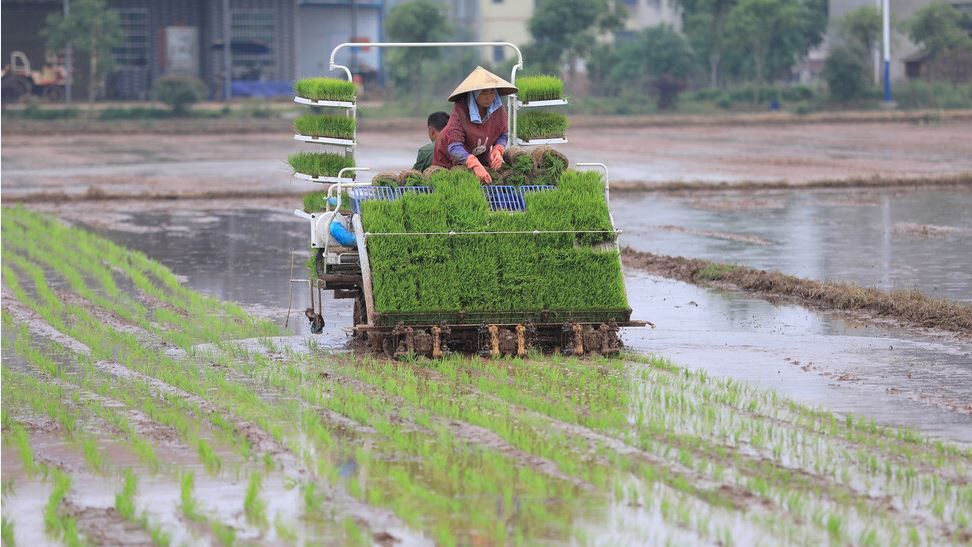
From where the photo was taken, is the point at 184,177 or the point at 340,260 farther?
the point at 184,177

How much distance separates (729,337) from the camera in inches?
461

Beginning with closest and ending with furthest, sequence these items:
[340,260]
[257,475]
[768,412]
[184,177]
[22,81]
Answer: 1. [257,475]
2. [768,412]
3. [340,260]
4. [184,177]
5. [22,81]

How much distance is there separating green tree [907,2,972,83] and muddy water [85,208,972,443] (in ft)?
145

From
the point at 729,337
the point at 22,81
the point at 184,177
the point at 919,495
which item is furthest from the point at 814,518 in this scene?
the point at 22,81

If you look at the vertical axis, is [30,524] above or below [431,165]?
below

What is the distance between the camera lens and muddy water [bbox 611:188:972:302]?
50.1ft

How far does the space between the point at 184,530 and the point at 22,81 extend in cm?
5508

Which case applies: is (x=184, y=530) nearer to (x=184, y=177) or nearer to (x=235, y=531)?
(x=235, y=531)

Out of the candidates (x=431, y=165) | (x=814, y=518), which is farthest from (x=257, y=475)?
(x=431, y=165)

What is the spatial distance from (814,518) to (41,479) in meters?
3.54

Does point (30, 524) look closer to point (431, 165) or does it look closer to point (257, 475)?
point (257, 475)

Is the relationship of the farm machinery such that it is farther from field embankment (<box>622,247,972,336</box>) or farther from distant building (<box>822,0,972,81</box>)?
field embankment (<box>622,247,972,336</box>)

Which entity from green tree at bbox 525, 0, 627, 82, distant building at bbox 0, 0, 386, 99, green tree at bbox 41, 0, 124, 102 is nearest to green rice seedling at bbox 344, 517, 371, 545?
green tree at bbox 41, 0, 124, 102

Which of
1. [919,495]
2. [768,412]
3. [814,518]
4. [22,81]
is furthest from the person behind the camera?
[22,81]
